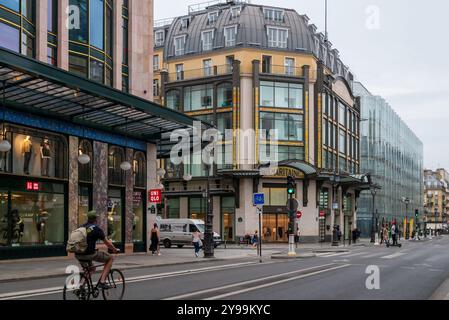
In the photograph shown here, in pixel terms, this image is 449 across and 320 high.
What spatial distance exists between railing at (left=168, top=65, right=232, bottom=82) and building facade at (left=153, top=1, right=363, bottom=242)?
0.34ft

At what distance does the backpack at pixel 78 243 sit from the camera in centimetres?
1227

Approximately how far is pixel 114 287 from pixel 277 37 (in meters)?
54.2

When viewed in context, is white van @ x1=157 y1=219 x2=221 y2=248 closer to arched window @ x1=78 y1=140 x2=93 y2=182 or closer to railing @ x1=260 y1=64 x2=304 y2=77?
arched window @ x1=78 y1=140 x2=93 y2=182

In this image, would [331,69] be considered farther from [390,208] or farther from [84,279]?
[84,279]

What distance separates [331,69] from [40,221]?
52.7 m

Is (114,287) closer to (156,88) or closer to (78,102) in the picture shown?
(78,102)

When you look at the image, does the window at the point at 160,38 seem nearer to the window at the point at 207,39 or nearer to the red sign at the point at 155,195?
the window at the point at 207,39

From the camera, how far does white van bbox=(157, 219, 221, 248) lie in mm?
49156

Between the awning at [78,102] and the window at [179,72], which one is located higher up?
the window at [179,72]

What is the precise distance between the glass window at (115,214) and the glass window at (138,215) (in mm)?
1261

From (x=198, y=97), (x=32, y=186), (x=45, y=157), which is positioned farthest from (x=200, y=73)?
(x=32, y=186)

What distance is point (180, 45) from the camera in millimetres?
68750

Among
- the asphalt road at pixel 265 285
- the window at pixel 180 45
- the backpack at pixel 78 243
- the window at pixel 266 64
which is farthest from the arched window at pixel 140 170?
the window at pixel 180 45
